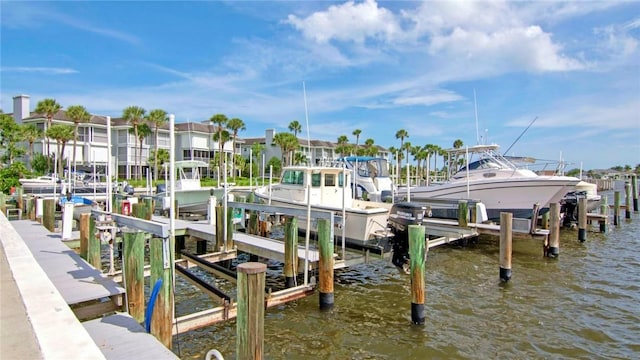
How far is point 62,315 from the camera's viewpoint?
13.5 ft

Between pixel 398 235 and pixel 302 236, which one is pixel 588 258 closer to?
pixel 398 235

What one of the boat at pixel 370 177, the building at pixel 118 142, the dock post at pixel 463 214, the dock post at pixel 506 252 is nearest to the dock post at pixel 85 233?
the dock post at pixel 506 252

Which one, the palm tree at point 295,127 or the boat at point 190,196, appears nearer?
the boat at point 190,196

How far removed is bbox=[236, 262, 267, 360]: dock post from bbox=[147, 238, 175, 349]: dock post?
1458 mm

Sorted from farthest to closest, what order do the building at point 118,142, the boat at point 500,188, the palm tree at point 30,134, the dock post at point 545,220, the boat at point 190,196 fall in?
the building at point 118,142
the palm tree at point 30,134
the boat at point 190,196
the dock post at point 545,220
the boat at point 500,188

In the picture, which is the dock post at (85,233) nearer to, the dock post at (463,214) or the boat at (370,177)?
the dock post at (463,214)

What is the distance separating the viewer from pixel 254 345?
4609 mm

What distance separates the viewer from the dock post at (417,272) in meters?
7.85

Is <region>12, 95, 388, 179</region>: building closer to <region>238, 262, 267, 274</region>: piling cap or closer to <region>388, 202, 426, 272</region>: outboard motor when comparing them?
<region>388, 202, 426, 272</region>: outboard motor

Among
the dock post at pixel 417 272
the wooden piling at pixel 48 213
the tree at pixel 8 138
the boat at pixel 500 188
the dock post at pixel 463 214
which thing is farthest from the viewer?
the tree at pixel 8 138

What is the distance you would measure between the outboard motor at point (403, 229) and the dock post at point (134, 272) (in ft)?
19.7

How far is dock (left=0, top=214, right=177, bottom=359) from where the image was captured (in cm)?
357

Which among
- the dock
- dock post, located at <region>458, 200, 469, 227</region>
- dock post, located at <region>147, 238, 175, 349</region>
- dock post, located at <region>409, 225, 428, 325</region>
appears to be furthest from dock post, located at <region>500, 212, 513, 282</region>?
the dock

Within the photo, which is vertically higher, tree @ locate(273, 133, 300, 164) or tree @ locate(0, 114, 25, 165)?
tree @ locate(273, 133, 300, 164)
